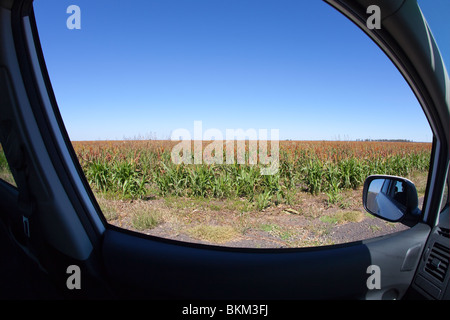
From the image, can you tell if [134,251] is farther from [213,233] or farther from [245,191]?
[245,191]

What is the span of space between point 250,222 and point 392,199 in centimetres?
262

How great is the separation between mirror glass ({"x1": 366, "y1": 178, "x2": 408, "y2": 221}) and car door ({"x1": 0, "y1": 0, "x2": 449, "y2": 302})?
0.10 meters

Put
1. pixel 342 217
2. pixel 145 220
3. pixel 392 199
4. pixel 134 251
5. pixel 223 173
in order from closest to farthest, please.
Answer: pixel 134 251 < pixel 392 199 < pixel 145 220 < pixel 342 217 < pixel 223 173

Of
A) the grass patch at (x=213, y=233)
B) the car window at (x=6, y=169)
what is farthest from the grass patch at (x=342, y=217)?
the car window at (x=6, y=169)

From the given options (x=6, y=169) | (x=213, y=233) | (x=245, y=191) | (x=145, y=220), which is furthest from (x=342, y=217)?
(x=6, y=169)

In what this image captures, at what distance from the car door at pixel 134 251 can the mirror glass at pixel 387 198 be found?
0.10 meters

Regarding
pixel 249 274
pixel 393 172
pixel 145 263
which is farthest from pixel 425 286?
pixel 393 172

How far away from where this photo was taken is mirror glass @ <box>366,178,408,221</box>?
52.2 inches

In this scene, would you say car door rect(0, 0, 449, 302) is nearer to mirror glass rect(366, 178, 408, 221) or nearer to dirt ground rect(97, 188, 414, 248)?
mirror glass rect(366, 178, 408, 221)

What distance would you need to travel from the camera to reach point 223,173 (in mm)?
6242

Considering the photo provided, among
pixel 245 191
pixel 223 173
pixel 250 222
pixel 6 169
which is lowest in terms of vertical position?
pixel 250 222

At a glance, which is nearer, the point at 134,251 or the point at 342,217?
the point at 134,251

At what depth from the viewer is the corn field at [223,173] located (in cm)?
484

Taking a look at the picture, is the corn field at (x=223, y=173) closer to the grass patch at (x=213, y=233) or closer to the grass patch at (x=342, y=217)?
the grass patch at (x=342, y=217)
